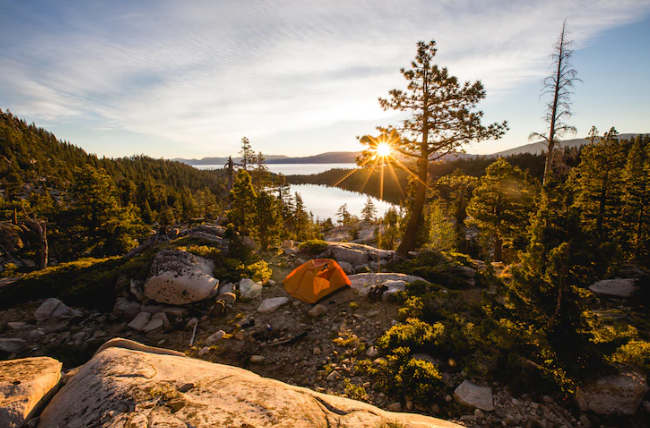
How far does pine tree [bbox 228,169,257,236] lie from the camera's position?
759 inches

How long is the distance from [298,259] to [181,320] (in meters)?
7.74

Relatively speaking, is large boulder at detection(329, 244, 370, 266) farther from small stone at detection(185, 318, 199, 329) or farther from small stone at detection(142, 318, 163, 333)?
small stone at detection(142, 318, 163, 333)

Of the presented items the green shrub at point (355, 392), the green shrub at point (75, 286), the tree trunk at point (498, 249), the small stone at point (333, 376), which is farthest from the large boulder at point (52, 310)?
the tree trunk at point (498, 249)

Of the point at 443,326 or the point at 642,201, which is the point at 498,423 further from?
the point at 642,201

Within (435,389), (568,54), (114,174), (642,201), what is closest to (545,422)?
(435,389)

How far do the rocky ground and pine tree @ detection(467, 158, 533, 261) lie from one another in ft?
30.2

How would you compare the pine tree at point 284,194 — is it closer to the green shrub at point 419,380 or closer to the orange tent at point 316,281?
the orange tent at point 316,281

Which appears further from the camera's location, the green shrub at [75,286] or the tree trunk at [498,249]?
the tree trunk at [498,249]

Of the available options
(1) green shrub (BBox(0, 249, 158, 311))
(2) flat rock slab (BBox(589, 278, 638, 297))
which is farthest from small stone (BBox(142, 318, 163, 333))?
(2) flat rock slab (BBox(589, 278, 638, 297))

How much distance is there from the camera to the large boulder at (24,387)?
11.2 ft

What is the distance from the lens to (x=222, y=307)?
10.1 meters

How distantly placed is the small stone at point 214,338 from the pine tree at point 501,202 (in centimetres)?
1832

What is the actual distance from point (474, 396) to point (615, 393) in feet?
8.35

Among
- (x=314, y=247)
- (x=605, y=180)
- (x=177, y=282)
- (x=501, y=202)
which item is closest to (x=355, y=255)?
(x=314, y=247)
